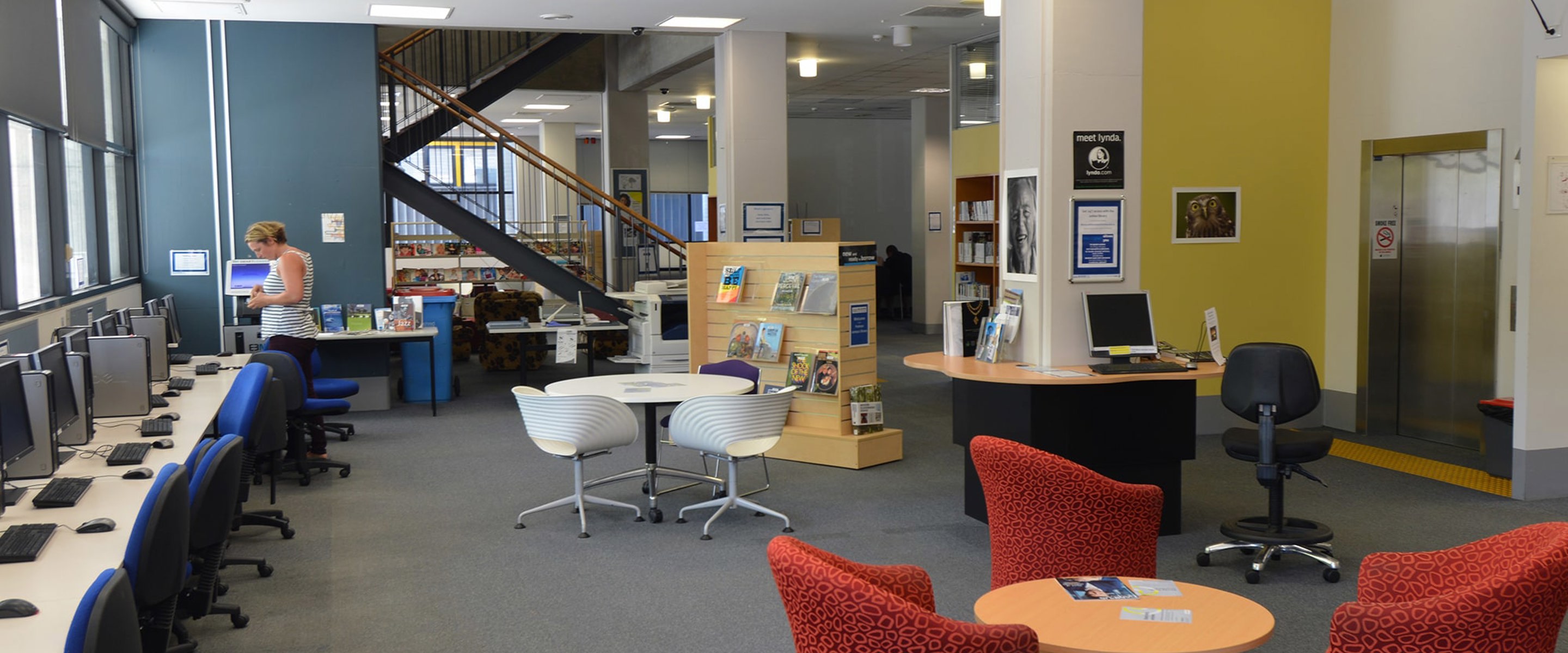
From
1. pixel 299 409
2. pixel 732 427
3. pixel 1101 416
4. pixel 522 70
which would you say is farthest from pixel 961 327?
pixel 522 70

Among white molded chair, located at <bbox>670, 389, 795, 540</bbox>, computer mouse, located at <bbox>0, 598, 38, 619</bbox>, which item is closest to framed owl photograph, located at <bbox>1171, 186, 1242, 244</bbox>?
white molded chair, located at <bbox>670, 389, 795, 540</bbox>

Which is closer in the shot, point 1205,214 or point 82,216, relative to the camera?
point 82,216

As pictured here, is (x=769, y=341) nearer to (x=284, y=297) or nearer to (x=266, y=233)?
(x=284, y=297)

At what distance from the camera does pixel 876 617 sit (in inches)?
102

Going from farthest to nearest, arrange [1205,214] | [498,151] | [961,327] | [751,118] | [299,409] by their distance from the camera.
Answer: [498,151] → [751,118] → [1205,214] → [299,409] → [961,327]

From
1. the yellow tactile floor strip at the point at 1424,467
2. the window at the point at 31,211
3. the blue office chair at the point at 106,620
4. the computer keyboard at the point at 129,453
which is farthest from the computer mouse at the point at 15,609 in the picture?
the yellow tactile floor strip at the point at 1424,467

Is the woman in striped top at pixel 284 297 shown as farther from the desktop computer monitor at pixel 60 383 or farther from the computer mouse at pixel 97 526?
the computer mouse at pixel 97 526

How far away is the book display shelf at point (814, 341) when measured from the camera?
308 inches

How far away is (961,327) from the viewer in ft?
21.3

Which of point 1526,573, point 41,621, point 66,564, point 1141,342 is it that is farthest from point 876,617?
point 1141,342

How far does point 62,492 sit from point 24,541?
65 centimetres

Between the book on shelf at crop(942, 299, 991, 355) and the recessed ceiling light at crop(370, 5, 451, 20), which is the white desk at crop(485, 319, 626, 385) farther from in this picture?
the book on shelf at crop(942, 299, 991, 355)

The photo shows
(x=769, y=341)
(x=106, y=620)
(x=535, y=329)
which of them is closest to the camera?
(x=106, y=620)

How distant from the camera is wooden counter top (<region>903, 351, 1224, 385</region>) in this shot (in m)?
5.66
